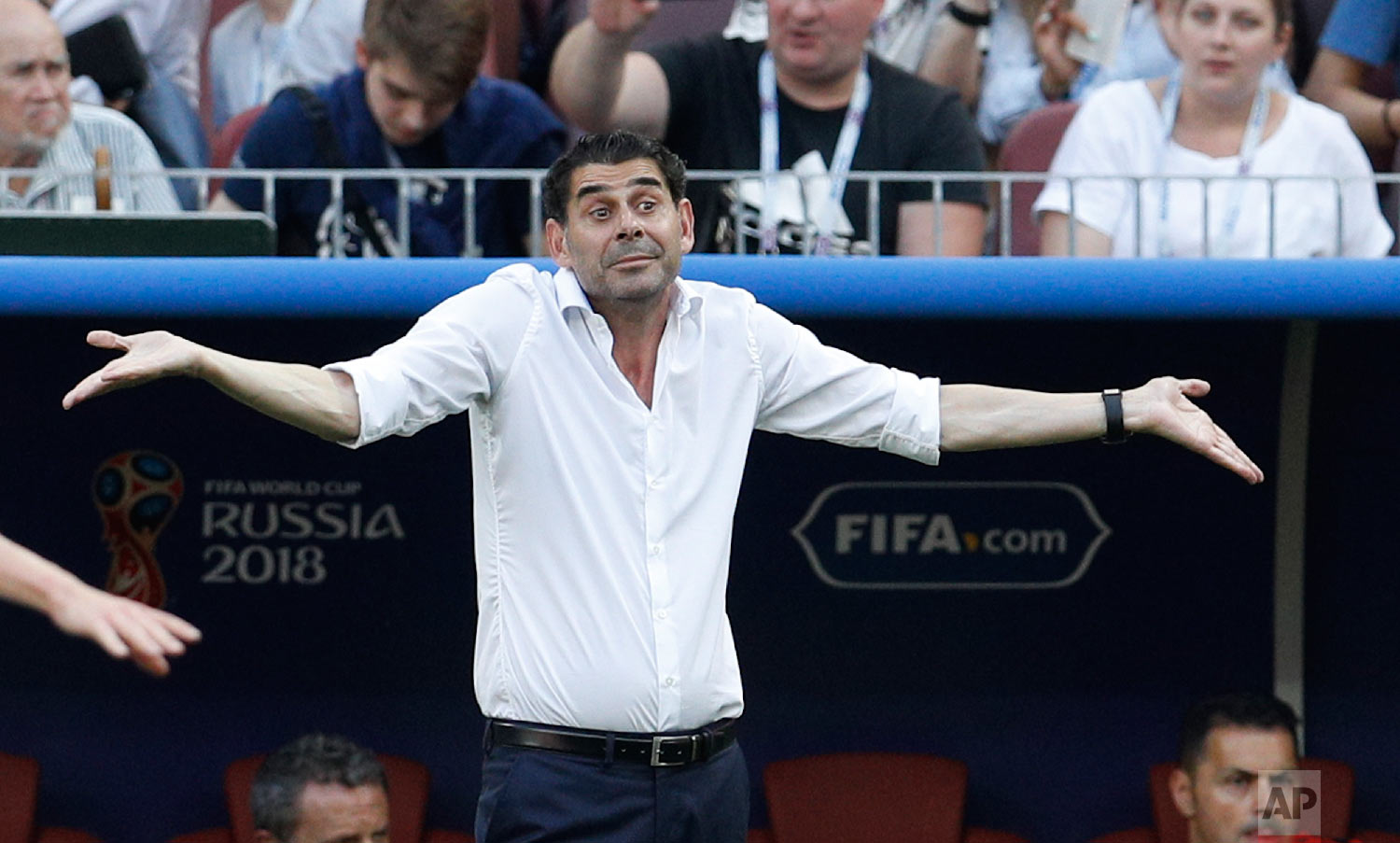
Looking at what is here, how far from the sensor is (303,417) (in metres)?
2.97

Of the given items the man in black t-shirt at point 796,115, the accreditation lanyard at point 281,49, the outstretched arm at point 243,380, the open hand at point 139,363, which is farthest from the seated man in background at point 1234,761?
the accreditation lanyard at point 281,49

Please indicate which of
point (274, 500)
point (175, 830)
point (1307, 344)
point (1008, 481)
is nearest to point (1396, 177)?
point (1307, 344)

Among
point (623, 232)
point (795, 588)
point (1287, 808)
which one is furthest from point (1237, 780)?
point (623, 232)

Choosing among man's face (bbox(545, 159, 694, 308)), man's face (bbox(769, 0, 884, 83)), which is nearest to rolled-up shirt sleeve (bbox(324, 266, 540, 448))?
man's face (bbox(545, 159, 694, 308))

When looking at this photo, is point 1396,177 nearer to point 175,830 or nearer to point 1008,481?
point 1008,481

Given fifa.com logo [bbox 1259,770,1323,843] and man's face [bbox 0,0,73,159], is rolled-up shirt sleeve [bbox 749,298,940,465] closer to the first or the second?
fifa.com logo [bbox 1259,770,1323,843]

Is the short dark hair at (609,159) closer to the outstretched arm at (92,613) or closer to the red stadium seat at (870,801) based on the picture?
the outstretched arm at (92,613)

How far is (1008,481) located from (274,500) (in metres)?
1.64

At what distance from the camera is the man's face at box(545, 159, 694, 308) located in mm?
3209

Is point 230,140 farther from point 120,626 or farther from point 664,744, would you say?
point 120,626

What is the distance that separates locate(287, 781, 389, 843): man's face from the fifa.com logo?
1759mm

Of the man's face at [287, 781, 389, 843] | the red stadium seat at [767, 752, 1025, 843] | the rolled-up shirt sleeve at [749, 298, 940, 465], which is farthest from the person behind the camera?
the red stadium seat at [767, 752, 1025, 843]

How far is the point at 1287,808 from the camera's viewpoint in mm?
4500

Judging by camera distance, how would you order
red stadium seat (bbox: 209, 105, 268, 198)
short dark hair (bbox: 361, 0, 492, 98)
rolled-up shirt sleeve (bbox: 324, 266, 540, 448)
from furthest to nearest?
red stadium seat (bbox: 209, 105, 268, 198) < short dark hair (bbox: 361, 0, 492, 98) < rolled-up shirt sleeve (bbox: 324, 266, 540, 448)
